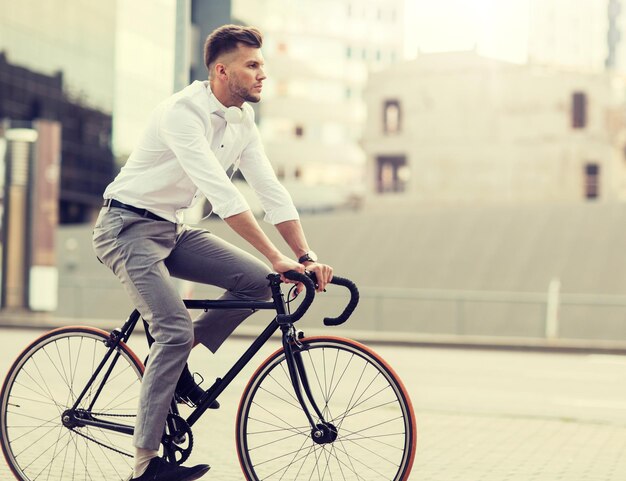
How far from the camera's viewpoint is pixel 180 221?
4.23 m

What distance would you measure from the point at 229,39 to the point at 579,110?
1927 inches

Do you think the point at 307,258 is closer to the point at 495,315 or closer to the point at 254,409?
the point at 254,409

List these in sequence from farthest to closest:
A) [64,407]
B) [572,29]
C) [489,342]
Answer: [572,29] < [489,342] < [64,407]

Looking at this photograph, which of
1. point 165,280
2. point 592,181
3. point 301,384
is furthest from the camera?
point 592,181

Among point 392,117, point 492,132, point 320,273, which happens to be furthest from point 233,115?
point 392,117

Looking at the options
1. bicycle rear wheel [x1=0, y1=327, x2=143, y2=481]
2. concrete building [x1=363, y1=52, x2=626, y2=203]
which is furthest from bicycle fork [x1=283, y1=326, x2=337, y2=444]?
concrete building [x1=363, y1=52, x2=626, y2=203]

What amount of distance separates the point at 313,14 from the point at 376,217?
6121cm

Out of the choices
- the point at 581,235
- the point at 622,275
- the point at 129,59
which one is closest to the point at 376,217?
the point at 581,235

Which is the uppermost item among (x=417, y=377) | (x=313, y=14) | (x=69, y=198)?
(x=313, y=14)

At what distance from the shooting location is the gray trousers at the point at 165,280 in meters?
4.03

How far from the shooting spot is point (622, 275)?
28.2 meters

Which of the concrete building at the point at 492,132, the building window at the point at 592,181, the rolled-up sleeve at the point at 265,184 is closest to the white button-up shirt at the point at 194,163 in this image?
the rolled-up sleeve at the point at 265,184

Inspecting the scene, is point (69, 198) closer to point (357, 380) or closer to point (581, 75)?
point (581, 75)

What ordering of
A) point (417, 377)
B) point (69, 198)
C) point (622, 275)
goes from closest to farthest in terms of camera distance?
point (417, 377) < point (622, 275) < point (69, 198)
